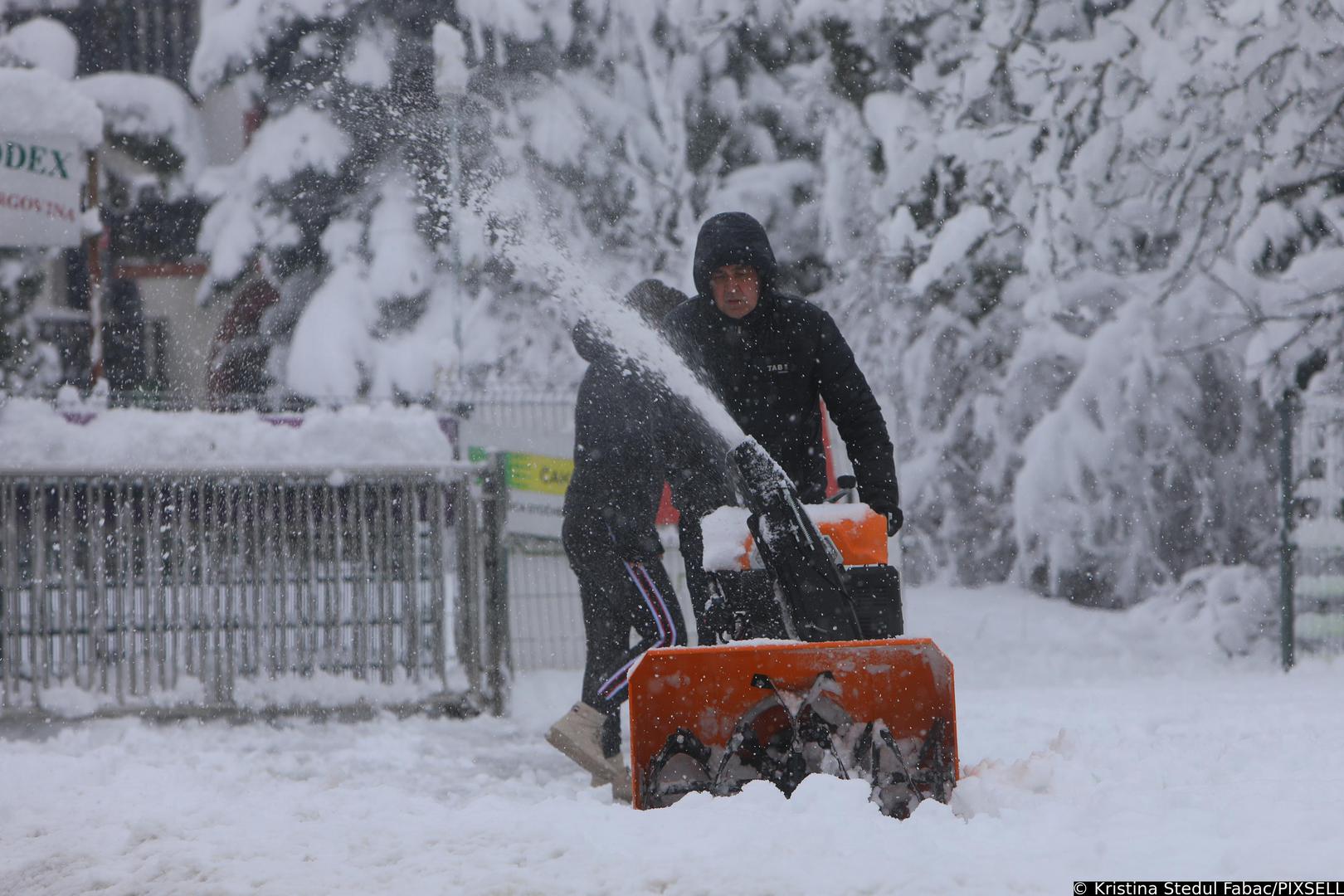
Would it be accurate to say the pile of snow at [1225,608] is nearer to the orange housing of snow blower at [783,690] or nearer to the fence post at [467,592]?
the fence post at [467,592]

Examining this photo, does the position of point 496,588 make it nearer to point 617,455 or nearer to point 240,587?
point 240,587

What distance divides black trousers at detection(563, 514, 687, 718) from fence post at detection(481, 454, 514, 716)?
175 centimetres

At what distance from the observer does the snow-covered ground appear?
11.4 feet

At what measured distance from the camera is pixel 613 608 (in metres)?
6.03

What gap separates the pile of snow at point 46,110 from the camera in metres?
16.1

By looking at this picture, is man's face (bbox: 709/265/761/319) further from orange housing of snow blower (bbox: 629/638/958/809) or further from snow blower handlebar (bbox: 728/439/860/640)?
orange housing of snow blower (bbox: 629/638/958/809)

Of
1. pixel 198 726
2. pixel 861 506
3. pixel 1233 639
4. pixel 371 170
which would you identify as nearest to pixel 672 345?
pixel 861 506

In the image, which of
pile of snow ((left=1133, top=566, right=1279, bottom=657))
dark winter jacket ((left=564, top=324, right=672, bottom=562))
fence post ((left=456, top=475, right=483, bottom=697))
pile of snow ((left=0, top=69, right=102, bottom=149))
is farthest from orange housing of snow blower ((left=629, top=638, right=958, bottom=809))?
pile of snow ((left=0, top=69, right=102, bottom=149))

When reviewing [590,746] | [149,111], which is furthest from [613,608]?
[149,111]

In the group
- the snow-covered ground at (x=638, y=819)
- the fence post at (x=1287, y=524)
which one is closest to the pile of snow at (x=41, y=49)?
the snow-covered ground at (x=638, y=819)

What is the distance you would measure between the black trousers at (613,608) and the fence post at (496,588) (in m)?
1.75

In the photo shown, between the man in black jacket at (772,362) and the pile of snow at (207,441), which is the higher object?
the man in black jacket at (772,362)

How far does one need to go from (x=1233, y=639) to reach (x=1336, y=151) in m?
3.63

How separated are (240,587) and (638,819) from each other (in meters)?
4.29
